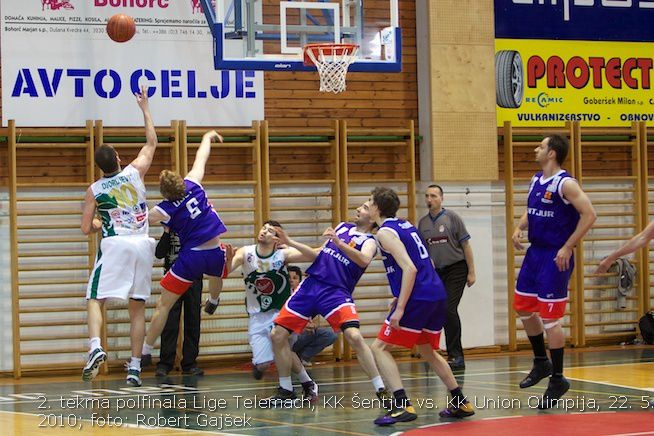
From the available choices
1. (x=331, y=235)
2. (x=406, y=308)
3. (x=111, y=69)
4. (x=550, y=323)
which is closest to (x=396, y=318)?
(x=406, y=308)

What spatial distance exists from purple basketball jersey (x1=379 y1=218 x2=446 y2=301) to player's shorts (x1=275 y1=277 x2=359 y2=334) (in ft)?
2.36

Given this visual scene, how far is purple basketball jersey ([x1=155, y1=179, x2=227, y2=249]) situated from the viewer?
10.3 meters

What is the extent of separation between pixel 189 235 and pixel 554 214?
3415 mm

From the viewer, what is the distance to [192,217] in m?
10.3

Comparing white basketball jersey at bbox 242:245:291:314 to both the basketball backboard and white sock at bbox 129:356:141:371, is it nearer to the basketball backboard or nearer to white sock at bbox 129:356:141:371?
white sock at bbox 129:356:141:371

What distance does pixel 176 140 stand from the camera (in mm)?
12773

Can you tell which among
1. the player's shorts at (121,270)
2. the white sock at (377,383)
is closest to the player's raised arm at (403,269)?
the white sock at (377,383)

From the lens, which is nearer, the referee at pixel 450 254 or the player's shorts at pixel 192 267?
the player's shorts at pixel 192 267

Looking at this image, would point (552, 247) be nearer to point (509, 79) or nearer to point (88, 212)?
point (88, 212)

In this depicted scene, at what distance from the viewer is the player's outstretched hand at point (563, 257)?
857 cm

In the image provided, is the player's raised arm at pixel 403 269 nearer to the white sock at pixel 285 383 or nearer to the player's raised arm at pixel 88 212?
the white sock at pixel 285 383

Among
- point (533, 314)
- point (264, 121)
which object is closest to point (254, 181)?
point (264, 121)

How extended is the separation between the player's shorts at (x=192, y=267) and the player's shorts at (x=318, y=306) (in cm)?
167

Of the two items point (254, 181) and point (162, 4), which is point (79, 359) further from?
point (162, 4)
